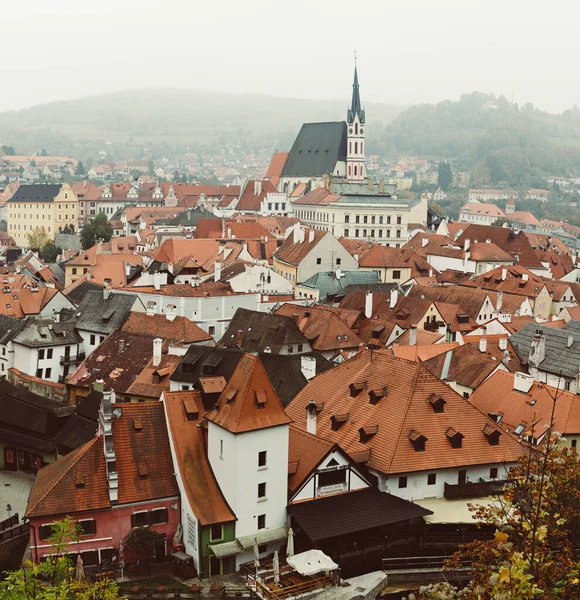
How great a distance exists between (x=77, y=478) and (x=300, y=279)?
2214 inches

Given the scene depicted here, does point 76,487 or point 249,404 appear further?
point 249,404

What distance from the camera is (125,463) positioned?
32938mm

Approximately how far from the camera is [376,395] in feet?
121

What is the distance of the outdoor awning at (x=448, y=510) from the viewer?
107ft

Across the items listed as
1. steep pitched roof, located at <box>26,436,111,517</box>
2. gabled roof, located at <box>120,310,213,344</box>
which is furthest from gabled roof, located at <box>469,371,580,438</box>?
gabled roof, located at <box>120,310,213,344</box>

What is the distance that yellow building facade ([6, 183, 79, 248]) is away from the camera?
164 m

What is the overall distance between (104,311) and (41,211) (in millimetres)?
108676

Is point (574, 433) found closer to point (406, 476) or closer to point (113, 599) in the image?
point (406, 476)

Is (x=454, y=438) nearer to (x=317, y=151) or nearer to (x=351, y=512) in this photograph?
(x=351, y=512)

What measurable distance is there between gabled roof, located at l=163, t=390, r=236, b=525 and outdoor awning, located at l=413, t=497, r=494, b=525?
775 centimetres

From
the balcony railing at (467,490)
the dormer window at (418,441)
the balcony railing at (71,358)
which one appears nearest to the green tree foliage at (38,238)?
the balcony railing at (71,358)

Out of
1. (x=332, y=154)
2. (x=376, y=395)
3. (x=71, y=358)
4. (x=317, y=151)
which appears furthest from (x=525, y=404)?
(x=317, y=151)

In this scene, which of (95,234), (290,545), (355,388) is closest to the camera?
(290,545)

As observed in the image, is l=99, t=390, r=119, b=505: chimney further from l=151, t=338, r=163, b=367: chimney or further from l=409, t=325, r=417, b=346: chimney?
l=409, t=325, r=417, b=346: chimney
